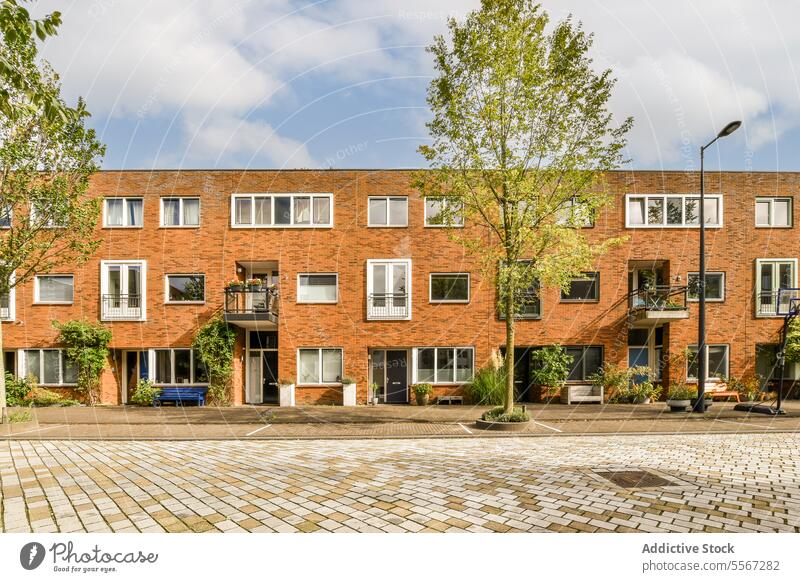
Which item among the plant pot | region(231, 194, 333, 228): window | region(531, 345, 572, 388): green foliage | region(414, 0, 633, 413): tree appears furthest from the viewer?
region(231, 194, 333, 228): window

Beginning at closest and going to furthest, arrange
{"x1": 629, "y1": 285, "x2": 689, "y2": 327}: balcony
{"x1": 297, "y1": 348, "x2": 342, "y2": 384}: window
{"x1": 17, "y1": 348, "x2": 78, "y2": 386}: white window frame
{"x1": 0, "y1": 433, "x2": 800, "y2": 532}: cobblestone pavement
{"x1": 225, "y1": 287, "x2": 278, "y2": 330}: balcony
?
{"x1": 0, "y1": 433, "x2": 800, "y2": 532}: cobblestone pavement → {"x1": 225, "y1": 287, "x2": 278, "y2": 330}: balcony → {"x1": 629, "y1": 285, "x2": 689, "y2": 327}: balcony → {"x1": 17, "y1": 348, "x2": 78, "y2": 386}: white window frame → {"x1": 297, "y1": 348, "x2": 342, "y2": 384}: window

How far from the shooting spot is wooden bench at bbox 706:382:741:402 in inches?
721

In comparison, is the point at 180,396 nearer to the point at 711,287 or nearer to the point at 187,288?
the point at 187,288

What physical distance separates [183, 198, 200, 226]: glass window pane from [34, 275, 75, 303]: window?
5.14 metres

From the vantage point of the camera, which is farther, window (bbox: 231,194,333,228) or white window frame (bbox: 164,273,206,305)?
window (bbox: 231,194,333,228)

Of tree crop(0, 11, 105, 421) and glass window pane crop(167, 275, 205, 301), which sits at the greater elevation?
tree crop(0, 11, 105, 421)

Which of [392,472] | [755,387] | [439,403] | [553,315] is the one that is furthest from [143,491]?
[755,387]

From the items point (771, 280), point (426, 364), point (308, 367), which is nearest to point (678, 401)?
point (771, 280)

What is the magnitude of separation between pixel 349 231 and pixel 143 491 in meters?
14.8

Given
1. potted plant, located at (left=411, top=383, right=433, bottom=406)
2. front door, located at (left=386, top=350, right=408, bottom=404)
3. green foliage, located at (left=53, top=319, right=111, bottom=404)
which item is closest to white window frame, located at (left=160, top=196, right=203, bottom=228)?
green foliage, located at (left=53, top=319, right=111, bottom=404)

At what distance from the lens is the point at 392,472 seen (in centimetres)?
633

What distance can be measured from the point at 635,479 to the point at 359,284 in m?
14.3

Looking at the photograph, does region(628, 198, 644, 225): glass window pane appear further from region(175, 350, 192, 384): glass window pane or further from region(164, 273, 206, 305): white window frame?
region(175, 350, 192, 384): glass window pane

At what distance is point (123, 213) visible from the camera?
1909 cm
